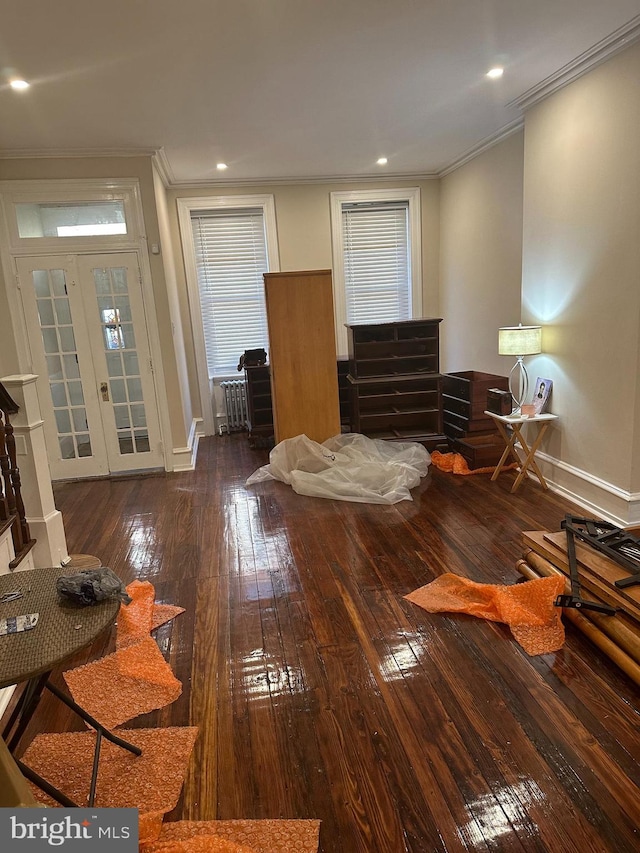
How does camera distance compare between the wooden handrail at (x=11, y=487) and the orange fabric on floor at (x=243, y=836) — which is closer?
the orange fabric on floor at (x=243, y=836)

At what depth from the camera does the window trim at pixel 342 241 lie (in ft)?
21.5

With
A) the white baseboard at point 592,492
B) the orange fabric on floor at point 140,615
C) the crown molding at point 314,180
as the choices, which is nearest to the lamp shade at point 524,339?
the white baseboard at point 592,492

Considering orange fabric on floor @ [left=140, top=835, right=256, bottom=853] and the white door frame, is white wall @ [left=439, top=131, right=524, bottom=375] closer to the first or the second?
the white door frame

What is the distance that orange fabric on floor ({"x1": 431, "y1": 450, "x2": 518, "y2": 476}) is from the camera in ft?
15.7

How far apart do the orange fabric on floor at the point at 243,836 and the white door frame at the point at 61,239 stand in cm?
433

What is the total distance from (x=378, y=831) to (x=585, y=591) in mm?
1459

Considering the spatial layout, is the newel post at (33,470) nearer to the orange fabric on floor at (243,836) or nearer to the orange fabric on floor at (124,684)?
the orange fabric on floor at (124,684)

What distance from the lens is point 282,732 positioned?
6.38 feet

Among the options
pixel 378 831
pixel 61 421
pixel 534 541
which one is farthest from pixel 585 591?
pixel 61 421

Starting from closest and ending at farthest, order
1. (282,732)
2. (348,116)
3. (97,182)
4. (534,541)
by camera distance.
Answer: (282,732) → (534,541) → (348,116) → (97,182)

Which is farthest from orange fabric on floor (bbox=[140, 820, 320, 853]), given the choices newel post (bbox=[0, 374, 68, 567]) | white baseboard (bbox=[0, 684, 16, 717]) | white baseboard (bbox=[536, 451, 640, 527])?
white baseboard (bbox=[536, 451, 640, 527])

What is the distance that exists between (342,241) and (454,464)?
3410 mm

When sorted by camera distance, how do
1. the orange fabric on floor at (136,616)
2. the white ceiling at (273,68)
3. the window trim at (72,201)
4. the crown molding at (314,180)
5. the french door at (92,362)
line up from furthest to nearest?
1. the crown molding at (314,180)
2. the french door at (92,362)
3. the window trim at (72,201)
4. the white ceiling at (273,68)
5. the orange fabric on floor at (136,616)

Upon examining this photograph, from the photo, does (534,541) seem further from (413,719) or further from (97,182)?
(97,182)
